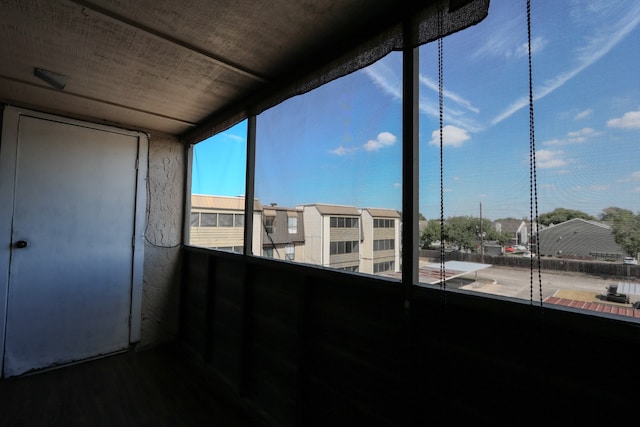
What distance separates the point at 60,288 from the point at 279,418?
2243mm

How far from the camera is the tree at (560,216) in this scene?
2.66 ft

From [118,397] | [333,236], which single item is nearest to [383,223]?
[333,236]

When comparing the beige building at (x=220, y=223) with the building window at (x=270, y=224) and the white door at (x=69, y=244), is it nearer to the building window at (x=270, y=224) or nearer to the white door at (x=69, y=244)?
the building window at (x=270, y=224)

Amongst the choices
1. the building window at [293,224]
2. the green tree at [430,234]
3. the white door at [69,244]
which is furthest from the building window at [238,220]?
the green tree at [430,234]

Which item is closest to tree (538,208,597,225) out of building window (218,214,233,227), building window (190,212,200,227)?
building window (218,214,233,227)

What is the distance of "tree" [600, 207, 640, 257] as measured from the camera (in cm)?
74

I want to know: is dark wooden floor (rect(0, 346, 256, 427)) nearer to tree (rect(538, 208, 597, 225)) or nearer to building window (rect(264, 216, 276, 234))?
building window (rect(264, 216, 276, 234))

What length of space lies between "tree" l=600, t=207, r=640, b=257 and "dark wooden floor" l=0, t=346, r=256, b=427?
2144mm

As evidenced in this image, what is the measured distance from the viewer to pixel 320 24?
138cm

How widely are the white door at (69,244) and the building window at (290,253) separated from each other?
1933mm

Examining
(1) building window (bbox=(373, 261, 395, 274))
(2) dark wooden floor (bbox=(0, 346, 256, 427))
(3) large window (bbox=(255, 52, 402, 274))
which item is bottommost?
(2) dark wooden floor (bbox=(0, 346, 256, 427))

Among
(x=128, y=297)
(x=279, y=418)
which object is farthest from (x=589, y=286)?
(x=128, y=297)

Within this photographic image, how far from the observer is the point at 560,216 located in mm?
853

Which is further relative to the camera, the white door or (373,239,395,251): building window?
the white door
